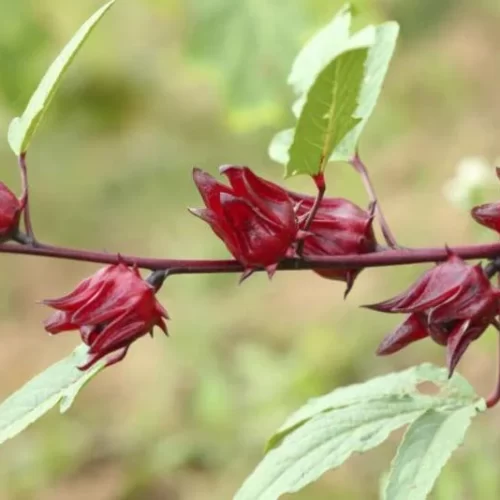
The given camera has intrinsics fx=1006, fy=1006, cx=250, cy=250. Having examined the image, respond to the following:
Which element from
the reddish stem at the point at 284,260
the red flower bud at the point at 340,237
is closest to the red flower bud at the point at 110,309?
the reddish stem at the point at 284,260

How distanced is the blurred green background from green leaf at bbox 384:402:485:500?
23.1 inches

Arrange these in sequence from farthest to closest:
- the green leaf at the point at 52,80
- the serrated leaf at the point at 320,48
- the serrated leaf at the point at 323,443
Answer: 1. the serrated leaf at the point at 320,48
2. the serrated leaf at the point at 323,443
3. the green leaf at the point at 52,80

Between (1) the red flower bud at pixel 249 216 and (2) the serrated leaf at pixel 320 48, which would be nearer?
(1) the red flower bud at pixel 249 216

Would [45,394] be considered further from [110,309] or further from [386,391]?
[386,391]

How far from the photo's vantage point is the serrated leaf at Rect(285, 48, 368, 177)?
708 millimetres

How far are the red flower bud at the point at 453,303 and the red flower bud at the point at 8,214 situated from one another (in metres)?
0.29

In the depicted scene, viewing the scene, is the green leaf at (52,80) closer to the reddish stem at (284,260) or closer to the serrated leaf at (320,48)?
the reddish stem at (284,260)

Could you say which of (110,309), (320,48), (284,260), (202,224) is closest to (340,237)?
(284,260)

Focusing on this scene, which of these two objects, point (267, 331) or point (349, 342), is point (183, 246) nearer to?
point (267, 331)

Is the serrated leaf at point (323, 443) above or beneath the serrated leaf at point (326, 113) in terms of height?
beneath

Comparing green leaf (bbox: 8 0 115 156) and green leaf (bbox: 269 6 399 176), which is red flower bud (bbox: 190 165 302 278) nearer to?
green leaf (bbox: 269 6 399 176)

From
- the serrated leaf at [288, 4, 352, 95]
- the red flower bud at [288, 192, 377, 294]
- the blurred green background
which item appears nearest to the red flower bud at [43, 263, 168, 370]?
the red flower bud at [288, 192, 377, 294]

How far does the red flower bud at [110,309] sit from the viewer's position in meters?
0.77

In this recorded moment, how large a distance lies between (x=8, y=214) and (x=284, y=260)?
22cm
